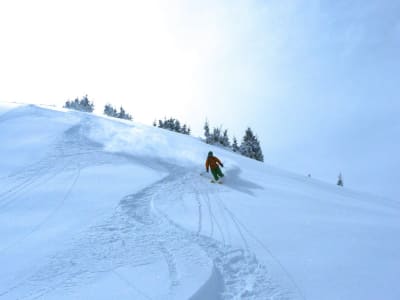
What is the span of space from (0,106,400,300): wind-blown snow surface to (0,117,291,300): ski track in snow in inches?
1.1

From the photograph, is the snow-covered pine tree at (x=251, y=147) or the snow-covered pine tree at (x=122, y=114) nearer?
the snow-covered pine tree at (x=251, y=147)

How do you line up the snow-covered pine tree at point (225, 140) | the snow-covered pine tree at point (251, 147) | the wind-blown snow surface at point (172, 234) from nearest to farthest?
the wind-blown snow surface at point (172, 234) → the snow-covered pine tree at point (251, 147) → the snow-covered pine tree at point (225, 140)

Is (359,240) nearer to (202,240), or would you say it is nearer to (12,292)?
(202,240)

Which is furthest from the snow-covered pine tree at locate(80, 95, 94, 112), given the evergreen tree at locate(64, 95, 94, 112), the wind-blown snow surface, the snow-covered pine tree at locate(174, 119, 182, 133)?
the wind-blown snow surface

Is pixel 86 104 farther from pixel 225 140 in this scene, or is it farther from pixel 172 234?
pixel 172 234

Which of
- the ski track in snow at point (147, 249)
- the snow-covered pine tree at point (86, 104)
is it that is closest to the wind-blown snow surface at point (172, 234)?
the ski track in snow at point (147, 249)

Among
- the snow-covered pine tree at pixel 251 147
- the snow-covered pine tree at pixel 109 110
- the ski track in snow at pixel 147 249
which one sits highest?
the snow-covered pine tree at pixel 109 110

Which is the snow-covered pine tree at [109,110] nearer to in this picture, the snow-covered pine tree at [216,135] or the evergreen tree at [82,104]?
the evergreen tree at [82,104]

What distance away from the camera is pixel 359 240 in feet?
32.0

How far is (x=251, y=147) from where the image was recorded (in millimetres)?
54688

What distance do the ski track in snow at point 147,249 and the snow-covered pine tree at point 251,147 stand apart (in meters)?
41.3

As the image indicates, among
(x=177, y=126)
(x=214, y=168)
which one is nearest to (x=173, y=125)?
(x=177, y=126)

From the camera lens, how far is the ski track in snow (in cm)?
662

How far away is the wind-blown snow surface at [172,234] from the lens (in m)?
6.79
